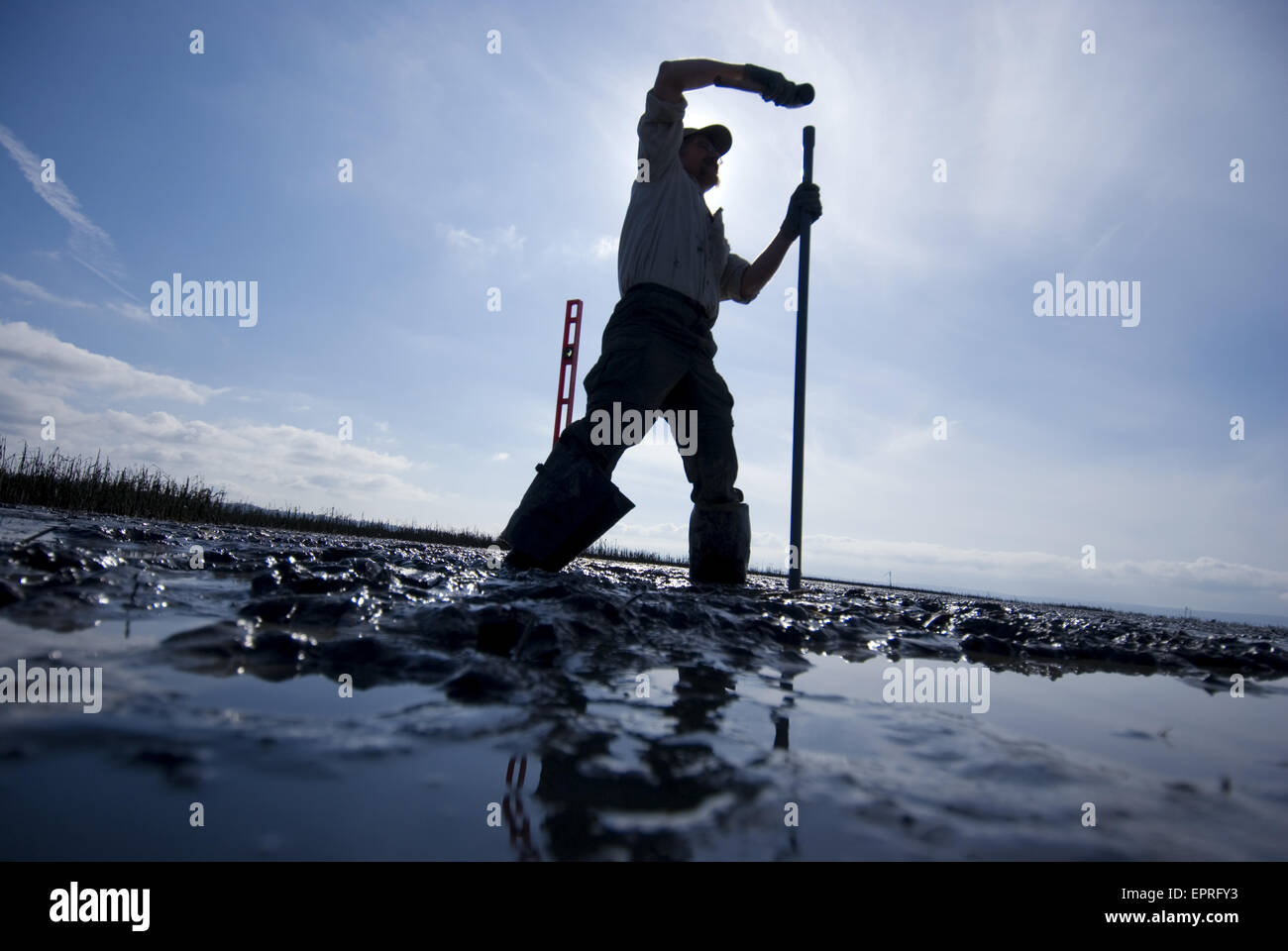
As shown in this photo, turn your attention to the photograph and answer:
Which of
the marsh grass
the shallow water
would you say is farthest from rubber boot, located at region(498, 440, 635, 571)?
the marsh grass

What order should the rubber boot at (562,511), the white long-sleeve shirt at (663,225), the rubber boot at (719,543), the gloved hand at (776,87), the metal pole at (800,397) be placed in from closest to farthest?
the rubber boot at (562,511) < the gloved hand at (776,87) < the white long-sleeve shirt at (663,225) < the rubber boot at (719,543) < the metal pole at (800,397)

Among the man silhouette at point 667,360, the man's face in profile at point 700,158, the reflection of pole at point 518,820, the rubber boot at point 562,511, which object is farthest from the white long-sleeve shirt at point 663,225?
the reflection of pole at point 518,820

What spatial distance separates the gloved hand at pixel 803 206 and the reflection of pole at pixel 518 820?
5022 millimetres

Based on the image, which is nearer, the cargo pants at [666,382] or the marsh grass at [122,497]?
the cargo pants at [666,382]

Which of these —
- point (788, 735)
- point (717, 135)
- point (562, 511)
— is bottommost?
point (788, 735)

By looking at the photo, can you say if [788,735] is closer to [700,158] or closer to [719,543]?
[719,543]

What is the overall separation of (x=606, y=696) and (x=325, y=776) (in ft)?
1.98

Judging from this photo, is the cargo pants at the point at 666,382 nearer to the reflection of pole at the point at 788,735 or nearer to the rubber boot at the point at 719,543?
the rubber boot at the point at 719,543

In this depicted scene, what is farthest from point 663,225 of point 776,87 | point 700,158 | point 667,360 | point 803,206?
point 803,206

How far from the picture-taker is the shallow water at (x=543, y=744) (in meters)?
0.73

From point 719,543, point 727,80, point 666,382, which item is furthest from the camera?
point 719,543

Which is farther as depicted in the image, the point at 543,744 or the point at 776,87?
the point at 776,87

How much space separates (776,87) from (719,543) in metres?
2.90

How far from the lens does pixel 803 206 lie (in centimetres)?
517
